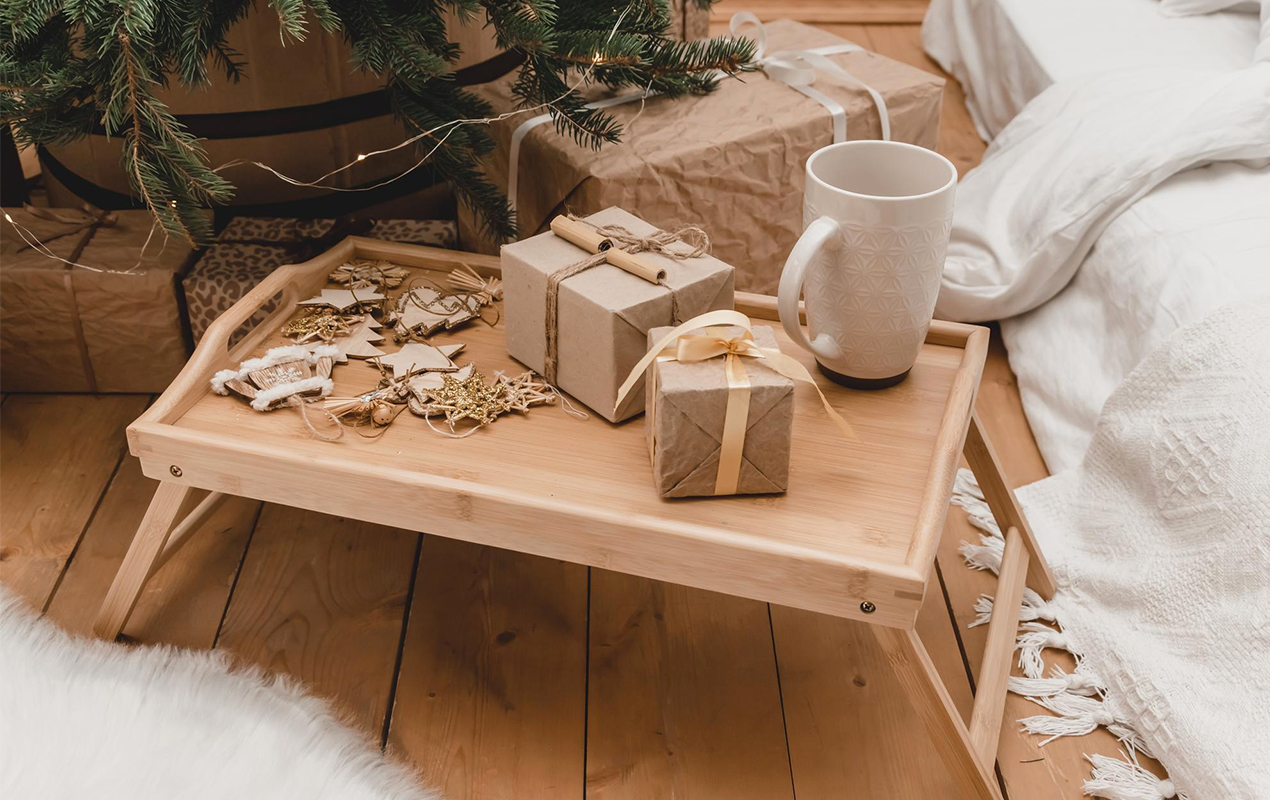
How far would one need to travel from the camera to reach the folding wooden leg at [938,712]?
0.79m

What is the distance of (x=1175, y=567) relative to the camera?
0.99 meters

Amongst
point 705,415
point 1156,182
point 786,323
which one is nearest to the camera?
point 705,415

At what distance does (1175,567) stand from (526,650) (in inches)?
24.2

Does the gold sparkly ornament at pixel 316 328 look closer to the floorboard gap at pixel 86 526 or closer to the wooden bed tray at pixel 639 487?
the wooden bed tray at pixel 639 487

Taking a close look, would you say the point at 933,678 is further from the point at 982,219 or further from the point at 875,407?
the point at 982,219

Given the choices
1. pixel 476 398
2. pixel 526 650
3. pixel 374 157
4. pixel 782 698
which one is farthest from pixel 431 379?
pixel 374 157

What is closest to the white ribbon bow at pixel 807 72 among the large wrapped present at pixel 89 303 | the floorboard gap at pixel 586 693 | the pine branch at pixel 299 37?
the pine branch at pixel 299 37

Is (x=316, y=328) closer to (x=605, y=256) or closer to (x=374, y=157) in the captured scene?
(x=605, y=256)

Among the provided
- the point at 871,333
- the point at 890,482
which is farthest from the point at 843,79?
the point at 890,482

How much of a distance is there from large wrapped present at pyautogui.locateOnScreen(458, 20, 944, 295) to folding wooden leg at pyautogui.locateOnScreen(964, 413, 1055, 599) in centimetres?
41

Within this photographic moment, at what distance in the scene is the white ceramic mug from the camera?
2.64 ft

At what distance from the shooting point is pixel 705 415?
2.43 ft

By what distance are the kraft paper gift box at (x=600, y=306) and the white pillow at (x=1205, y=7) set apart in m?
1.25

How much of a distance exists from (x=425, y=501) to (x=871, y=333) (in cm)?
38
